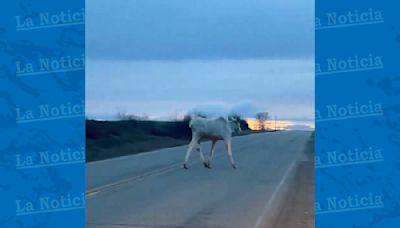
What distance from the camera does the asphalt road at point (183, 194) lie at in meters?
14.5

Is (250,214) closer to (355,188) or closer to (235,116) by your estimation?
(355,188)

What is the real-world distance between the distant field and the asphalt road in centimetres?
740

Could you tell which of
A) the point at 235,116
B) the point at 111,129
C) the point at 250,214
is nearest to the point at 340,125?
the point at 250,214

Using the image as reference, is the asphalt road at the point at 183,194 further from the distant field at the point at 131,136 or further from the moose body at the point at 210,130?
the distant field at the point at 131,136

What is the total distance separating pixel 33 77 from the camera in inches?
253

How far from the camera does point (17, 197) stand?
6398 millimetres

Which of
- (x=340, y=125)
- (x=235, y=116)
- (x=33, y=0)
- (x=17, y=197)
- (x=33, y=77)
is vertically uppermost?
(x=235, y=116)

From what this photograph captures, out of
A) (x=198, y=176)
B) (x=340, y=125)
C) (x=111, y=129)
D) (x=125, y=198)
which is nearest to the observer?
(x=340, y=125)

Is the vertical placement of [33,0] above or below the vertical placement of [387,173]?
above

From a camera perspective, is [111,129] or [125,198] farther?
[111,129]

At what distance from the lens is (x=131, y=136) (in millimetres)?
53500

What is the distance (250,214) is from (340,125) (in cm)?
906

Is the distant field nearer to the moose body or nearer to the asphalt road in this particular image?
the moose body

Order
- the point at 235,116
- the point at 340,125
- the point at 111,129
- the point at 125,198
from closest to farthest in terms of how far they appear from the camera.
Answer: the point at 340,125, the point at 125,198, the point at 235,116, the point at 111,129
